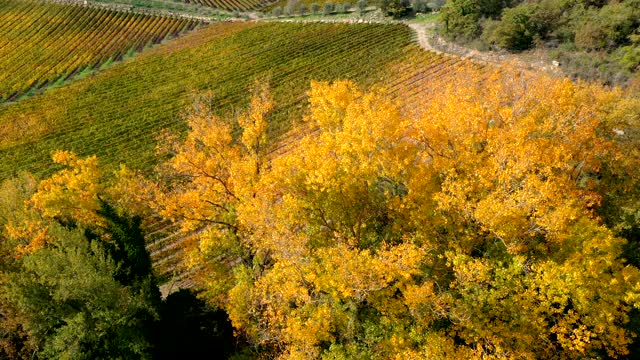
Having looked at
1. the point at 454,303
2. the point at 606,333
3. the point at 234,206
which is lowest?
the point at 606,333

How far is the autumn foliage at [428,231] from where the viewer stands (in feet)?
55.8

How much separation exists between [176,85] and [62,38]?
35058mm

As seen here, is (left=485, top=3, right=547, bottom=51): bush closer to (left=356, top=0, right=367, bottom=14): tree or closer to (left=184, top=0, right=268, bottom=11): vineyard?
(left=356, top=0, right=367, bottom=14): tree

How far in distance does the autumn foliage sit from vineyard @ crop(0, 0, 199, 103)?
166ft

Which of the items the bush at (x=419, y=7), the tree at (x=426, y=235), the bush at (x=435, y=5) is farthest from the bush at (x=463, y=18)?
the tree at (x=426, y=235)

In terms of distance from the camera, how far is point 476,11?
61625 millimetres

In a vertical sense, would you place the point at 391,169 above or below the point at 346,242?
above

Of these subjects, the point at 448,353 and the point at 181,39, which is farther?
the point at 181,39

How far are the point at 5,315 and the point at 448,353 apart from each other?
71.9 feet

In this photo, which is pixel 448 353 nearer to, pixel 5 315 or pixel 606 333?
pixel 606 333

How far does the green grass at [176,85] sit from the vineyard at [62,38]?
5665mm

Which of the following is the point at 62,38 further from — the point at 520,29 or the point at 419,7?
the point at 520,29

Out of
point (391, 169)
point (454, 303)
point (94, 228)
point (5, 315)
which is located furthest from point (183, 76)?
point (454, 303)

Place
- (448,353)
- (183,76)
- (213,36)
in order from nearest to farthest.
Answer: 1. (448,353)
2. (183,76)
3. (213,36)
